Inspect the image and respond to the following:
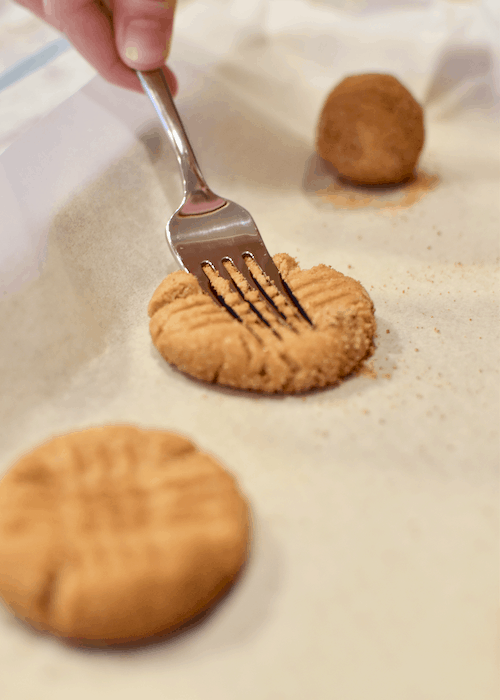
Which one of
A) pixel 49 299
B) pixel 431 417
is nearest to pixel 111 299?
pixel 49 299

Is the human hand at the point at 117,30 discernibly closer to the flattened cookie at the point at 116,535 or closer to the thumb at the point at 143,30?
the thumb at the point at 143,30

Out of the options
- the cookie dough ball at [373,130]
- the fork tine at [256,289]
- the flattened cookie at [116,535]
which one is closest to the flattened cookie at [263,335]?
the fork tine at [256,289]

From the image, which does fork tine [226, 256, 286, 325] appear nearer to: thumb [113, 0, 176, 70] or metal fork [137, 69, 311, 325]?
metal fork [137, 69, 311, 325]

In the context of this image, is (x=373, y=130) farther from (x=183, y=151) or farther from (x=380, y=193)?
(x=183, y=151)

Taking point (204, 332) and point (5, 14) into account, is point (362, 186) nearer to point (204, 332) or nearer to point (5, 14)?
point (204, 332)

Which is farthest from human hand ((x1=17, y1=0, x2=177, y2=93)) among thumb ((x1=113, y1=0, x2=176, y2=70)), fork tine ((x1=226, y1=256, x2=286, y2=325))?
fork tine ((x1=226, y1=256, x2=286, y2=325))
